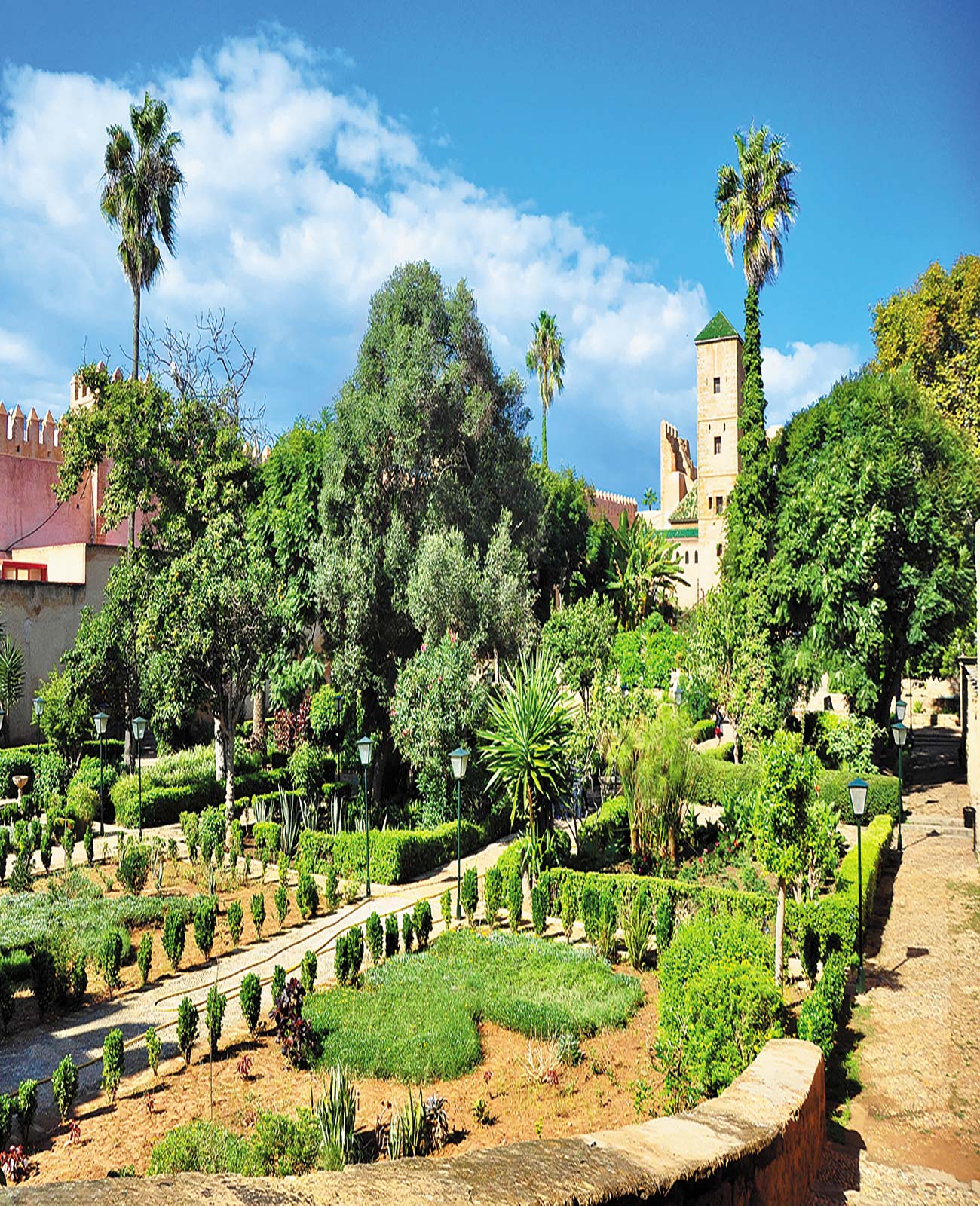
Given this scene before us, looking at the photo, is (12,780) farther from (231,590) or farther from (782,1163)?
(782,1163)

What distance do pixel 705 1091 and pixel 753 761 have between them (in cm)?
1429

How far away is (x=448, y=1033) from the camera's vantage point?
8.77 meters

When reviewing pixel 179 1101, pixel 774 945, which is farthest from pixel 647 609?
pixel 179 1101

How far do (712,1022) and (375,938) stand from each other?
549 cm

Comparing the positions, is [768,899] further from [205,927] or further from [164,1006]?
[164,1006]

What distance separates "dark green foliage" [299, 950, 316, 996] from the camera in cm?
1030

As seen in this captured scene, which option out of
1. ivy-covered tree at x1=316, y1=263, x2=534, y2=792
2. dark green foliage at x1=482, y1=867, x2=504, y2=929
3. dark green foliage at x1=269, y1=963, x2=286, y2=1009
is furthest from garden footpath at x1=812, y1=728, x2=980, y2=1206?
ivy-covered tree at x1=316, y1=263, x2=534, y2=792

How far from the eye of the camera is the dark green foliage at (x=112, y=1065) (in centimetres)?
784

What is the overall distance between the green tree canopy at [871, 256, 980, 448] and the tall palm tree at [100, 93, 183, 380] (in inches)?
1063

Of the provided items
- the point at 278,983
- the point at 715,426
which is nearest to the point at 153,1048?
the point at 278,983

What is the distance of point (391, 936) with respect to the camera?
38.0ft

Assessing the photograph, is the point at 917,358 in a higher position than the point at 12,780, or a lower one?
higher

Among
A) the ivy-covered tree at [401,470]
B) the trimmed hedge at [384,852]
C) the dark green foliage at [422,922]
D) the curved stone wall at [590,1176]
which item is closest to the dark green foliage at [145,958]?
the dark green foliage at [422,922]

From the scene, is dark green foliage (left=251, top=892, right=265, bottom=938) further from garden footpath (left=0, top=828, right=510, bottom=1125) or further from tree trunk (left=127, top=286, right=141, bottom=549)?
tree trunk (left=127, top=286, right=141, bottom=549)
